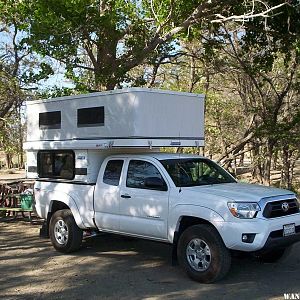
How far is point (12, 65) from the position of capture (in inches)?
669

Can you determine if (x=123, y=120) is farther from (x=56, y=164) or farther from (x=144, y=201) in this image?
(x=56, y=164)

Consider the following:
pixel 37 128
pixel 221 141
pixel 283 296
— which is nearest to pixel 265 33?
pixel 37 128

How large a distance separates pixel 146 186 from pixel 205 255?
1489mm

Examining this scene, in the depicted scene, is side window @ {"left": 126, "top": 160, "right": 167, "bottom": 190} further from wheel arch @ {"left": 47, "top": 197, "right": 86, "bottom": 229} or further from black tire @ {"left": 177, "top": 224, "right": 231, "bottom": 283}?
wheel arch @ {"left": 47, "top": 197, "right": 86, "bottom": 229}

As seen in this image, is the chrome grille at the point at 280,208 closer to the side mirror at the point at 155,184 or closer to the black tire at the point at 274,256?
the black tire at the point at 274,256

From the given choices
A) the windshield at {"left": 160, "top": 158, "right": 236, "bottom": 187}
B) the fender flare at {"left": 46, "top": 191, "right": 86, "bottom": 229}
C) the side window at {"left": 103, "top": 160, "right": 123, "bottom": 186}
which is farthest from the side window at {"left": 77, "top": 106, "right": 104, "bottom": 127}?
the windshield at {"left": 160, "top": 158, "right": 236, "bottom": 187}

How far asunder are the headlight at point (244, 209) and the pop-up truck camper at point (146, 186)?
1 cm

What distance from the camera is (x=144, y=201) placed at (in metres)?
7.57

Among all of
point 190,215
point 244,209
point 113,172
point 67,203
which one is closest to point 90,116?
point 113,172

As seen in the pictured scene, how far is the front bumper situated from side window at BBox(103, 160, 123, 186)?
87.4 inches

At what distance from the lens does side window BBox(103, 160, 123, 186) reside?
26.9 ft

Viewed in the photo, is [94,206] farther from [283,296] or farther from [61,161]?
[283,296]

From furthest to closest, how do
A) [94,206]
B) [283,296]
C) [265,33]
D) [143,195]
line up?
[265,33]
[94,206]
[143,195]
[283,296]

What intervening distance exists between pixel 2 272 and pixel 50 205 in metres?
1.83
